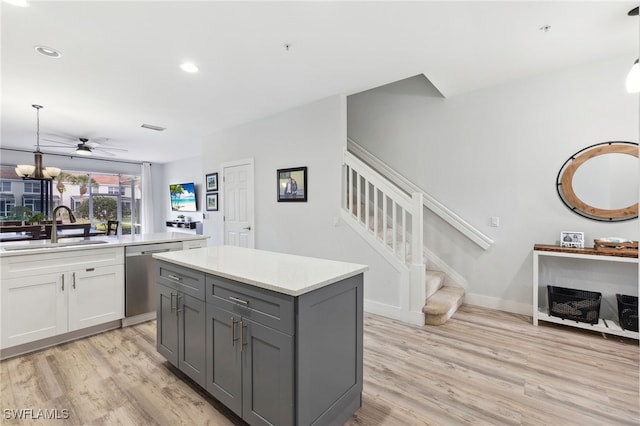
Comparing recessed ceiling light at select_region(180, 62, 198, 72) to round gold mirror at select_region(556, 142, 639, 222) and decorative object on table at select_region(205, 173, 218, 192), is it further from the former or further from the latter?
round gold mirror at select_region(556, 142, 639, 222)

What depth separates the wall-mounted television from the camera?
7.95 meters

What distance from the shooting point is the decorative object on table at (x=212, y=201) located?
542cm

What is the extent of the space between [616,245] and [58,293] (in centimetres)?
503

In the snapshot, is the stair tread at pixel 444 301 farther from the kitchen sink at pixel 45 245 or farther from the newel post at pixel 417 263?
the kitchen sink at pixel 45 245

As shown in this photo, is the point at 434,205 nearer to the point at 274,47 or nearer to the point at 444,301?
the point at 444,301

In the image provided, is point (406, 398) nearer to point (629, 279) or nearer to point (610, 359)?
point (610, 359)

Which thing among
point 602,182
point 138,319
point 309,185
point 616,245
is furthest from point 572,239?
point 138,319

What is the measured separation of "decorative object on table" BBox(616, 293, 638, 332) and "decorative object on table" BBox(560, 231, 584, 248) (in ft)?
1.89

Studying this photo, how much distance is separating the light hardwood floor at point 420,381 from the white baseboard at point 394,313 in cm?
20

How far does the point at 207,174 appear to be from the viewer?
5621mm

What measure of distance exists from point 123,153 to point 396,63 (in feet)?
23.6

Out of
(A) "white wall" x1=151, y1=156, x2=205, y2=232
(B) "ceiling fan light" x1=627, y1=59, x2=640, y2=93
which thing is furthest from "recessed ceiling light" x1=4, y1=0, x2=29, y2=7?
(A) "white wall" x1=151, y1=156, x2=205, y2=232

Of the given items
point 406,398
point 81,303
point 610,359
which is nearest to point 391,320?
point 406,398

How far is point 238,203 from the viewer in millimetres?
4973
